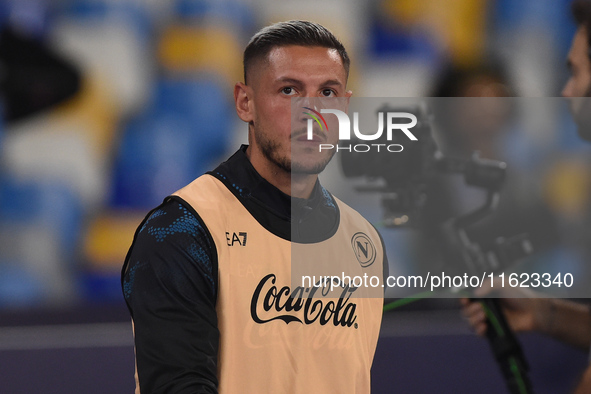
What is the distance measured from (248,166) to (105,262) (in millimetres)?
1141

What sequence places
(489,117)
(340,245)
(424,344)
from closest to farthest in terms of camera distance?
(340,245)
(489,117)
(424,344)

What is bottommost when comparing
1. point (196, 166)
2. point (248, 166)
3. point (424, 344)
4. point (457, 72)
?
point (424, 344)

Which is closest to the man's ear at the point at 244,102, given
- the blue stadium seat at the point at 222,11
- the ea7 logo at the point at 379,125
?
the ea7 logo at the point at 379,125

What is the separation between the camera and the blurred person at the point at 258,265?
102cm

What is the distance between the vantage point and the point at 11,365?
2.04 meters

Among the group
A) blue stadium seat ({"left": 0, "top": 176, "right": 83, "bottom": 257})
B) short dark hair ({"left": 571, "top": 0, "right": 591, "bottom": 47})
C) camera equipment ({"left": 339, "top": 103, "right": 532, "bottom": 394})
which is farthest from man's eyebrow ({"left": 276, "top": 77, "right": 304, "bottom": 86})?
blue stadium seat ({"left": 0, "top": 176, "right": 83, "bottom": 257})

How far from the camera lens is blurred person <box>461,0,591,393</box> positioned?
1.52m

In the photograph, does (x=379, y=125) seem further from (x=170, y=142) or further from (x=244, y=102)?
(x=170, y=142)

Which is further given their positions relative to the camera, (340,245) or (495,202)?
(495,202)

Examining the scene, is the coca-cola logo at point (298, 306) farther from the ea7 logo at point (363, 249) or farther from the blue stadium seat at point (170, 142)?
the blue stadium seat at point (170, 142)

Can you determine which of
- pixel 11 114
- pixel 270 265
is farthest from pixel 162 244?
pixel 11 114

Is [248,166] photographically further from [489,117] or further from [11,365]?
[11,365]

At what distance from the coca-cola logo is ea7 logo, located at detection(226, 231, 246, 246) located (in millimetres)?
78

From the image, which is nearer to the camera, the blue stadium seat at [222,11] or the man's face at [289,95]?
the man's face at [289,95]
